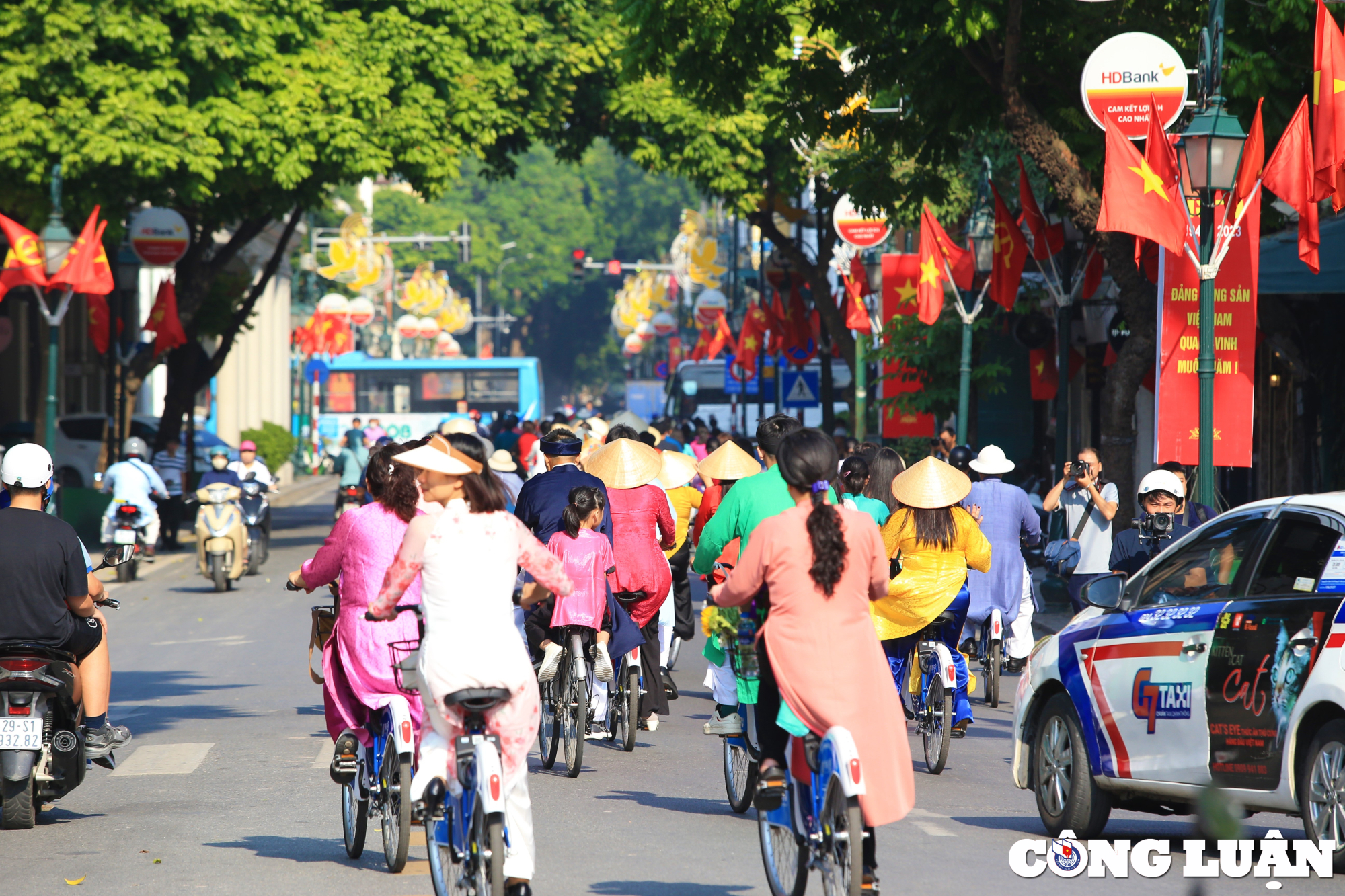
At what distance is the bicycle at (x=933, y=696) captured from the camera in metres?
9.21

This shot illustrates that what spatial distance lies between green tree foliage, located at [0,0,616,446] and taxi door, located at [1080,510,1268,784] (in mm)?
16844

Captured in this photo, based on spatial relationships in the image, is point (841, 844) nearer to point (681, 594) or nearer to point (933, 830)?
point (933, 830)

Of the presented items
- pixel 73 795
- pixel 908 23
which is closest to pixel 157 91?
pixel 908 23

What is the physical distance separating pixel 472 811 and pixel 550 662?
408 centimetres

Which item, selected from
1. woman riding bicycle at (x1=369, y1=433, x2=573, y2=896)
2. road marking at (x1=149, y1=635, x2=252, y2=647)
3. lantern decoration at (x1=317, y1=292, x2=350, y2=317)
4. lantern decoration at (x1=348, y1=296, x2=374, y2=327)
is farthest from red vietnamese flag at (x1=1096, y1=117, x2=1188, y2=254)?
lantern decoration at (x1=348, y1=296, x2=374, y2=327)

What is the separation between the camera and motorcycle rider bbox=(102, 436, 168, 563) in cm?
2023

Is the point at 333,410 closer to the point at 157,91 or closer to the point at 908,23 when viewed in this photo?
the point at 157,91

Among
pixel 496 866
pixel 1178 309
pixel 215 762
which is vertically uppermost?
pixel 1178 309

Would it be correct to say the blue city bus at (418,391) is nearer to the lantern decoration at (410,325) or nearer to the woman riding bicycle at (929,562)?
the lantern decoration at (410,325)

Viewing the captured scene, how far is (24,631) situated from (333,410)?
4243 cm

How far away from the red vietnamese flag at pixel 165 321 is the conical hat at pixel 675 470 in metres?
14.5

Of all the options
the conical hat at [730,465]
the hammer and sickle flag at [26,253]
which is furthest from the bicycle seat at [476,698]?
the hammer and sickle flag at [26,253]

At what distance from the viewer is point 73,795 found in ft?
28.7

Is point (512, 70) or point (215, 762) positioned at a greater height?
point (512, 70)
